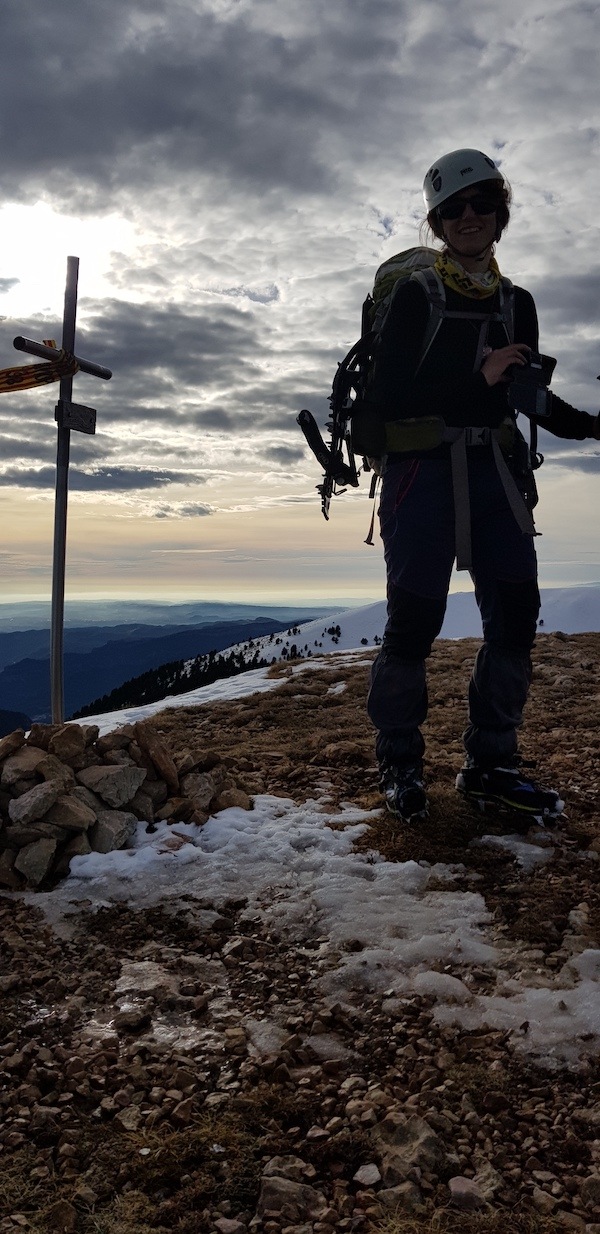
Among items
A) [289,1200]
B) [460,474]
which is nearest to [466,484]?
[460,474]

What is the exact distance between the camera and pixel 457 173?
15.4 feet

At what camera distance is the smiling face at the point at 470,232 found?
15.5ft

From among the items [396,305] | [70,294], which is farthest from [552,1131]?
[70,294]

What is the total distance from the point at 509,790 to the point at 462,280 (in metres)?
3.28

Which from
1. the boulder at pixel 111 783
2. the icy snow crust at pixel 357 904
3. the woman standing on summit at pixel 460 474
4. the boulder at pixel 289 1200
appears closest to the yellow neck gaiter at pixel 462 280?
the woman standing on summit at pixel 460 474

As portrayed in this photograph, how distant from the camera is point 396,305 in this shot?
4.74m

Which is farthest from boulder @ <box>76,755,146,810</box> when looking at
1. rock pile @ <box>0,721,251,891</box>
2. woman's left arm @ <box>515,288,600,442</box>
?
woman's left arm @ <box>515,288,600,442</box>

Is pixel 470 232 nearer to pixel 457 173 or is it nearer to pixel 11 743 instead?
pixel 457 173

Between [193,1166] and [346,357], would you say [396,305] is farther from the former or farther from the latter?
[193,1166]

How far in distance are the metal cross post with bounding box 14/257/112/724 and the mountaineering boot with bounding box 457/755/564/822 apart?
4.32 metres

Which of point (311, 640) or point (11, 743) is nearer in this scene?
point (11, 743)

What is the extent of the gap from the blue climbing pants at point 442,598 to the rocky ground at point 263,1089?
0.96m

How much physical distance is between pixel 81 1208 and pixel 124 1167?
166 mm

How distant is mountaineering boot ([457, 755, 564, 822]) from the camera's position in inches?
201
